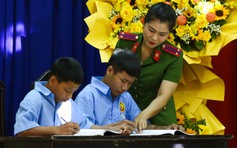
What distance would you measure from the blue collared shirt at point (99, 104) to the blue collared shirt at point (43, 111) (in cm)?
7

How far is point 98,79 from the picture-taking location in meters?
2.38

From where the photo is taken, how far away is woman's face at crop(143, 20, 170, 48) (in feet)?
8.39

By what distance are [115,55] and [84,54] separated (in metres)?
1.33

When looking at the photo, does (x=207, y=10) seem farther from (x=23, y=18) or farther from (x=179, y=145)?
(x=179, y=145)

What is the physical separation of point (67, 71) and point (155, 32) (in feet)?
2.15

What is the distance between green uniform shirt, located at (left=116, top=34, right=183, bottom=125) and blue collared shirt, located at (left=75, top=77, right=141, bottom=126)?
0.97ft

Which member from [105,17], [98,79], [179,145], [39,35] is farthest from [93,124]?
[39,35]

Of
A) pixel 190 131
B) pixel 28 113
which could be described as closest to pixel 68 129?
pixel 28 113

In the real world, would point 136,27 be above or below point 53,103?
above

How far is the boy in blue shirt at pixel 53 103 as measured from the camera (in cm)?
188

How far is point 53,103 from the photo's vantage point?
205 centimetres

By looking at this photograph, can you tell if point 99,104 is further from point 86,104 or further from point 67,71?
point 67,71

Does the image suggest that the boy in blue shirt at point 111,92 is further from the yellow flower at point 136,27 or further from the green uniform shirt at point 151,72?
the yellow flower at point 136,27

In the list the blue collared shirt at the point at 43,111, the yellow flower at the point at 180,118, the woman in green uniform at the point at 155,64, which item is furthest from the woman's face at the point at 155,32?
the yellow flower at the point at 180,118
